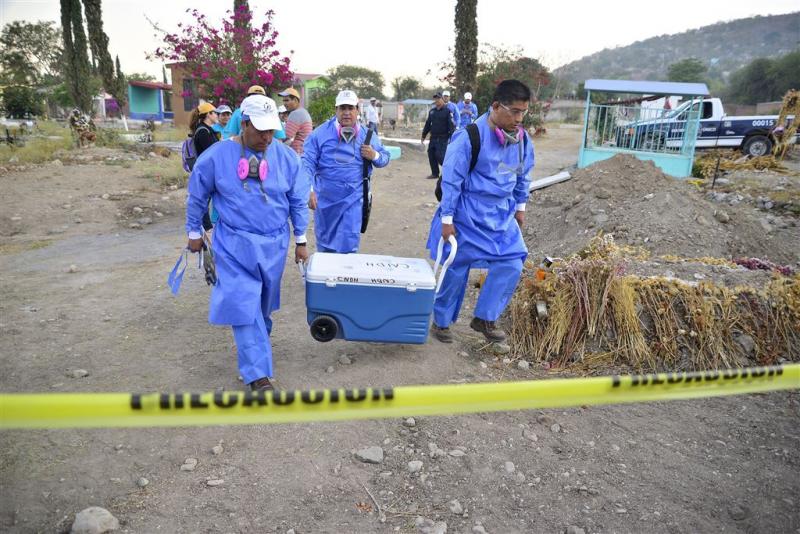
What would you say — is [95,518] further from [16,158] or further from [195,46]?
[16,158]

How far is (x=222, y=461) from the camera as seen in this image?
2705 millimetres

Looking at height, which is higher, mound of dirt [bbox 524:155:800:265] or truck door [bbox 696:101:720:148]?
truck door [bbox 696:101:720:148]

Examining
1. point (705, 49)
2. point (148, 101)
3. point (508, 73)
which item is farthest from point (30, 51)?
point (705, 49)

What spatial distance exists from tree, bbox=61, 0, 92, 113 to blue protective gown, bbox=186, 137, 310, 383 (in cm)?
1861

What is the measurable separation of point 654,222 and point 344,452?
5128 mm

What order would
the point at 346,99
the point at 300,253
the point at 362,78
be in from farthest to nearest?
the point at 362,78 → the point at 346,99 → the point at 300,253

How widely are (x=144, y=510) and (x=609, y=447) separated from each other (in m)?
2.24

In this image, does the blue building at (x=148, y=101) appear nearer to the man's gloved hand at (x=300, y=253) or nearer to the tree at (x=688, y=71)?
the man's gloved hand at (x=300, y=253)

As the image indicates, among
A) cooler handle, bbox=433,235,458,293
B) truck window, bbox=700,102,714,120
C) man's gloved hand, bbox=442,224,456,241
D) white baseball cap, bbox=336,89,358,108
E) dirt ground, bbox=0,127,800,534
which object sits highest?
truck window, bbox=700,102,714,120

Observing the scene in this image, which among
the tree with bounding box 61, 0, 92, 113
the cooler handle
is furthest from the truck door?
the tree with bounding box 61, 0, 92, 113

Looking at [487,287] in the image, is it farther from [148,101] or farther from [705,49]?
[705,49]

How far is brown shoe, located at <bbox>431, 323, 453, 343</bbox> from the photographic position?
4.16 metres

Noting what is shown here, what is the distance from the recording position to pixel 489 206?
3881 millimetres

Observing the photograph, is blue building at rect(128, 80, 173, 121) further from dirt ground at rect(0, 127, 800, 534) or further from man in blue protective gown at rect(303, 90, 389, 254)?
dirt ground at rect(0, 127, 800, 534)
